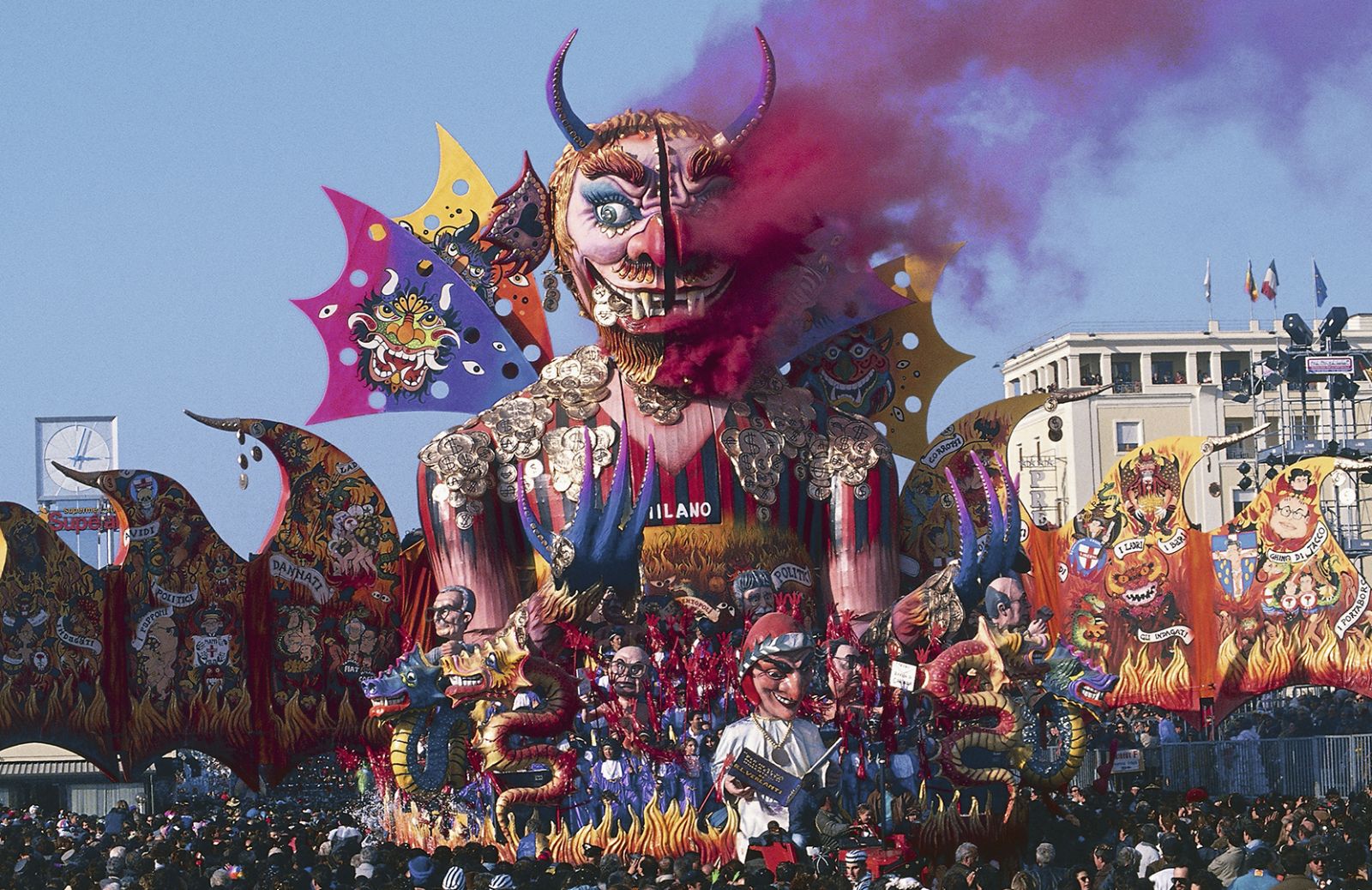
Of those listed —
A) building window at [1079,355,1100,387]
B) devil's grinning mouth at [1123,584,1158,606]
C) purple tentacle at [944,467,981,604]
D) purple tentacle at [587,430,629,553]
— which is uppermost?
building window at [1079,355,1100,387]

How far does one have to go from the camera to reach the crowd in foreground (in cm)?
1260

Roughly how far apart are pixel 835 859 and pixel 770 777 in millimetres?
1949

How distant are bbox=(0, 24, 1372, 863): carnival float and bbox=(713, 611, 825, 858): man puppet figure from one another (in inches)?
1.4

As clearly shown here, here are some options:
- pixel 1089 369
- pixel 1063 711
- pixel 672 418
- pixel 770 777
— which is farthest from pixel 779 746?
pixel 1089 369

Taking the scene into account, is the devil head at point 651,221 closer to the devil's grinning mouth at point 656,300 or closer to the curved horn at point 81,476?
the devil's grinning mouth at point 656,300

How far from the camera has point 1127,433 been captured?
61.5m

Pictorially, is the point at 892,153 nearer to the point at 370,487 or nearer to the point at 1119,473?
the point at 370,487

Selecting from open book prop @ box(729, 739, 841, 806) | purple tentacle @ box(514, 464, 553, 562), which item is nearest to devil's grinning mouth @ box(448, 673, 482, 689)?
purple tentacle @ box(514, 464, 553, 562)

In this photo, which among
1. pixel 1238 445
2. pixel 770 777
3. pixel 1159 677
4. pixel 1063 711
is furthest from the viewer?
pixel 1238 445

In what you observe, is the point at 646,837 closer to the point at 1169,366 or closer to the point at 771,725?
the point at 771,725

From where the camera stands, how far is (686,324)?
2162cm

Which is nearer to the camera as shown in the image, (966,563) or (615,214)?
(966,563)

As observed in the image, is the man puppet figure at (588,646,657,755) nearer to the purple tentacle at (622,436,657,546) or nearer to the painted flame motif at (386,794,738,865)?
the painted flame motif at (386,794,738,865)

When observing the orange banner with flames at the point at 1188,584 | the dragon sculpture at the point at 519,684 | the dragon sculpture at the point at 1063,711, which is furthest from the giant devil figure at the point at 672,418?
the orange banner with flames at the point at 1188,584
